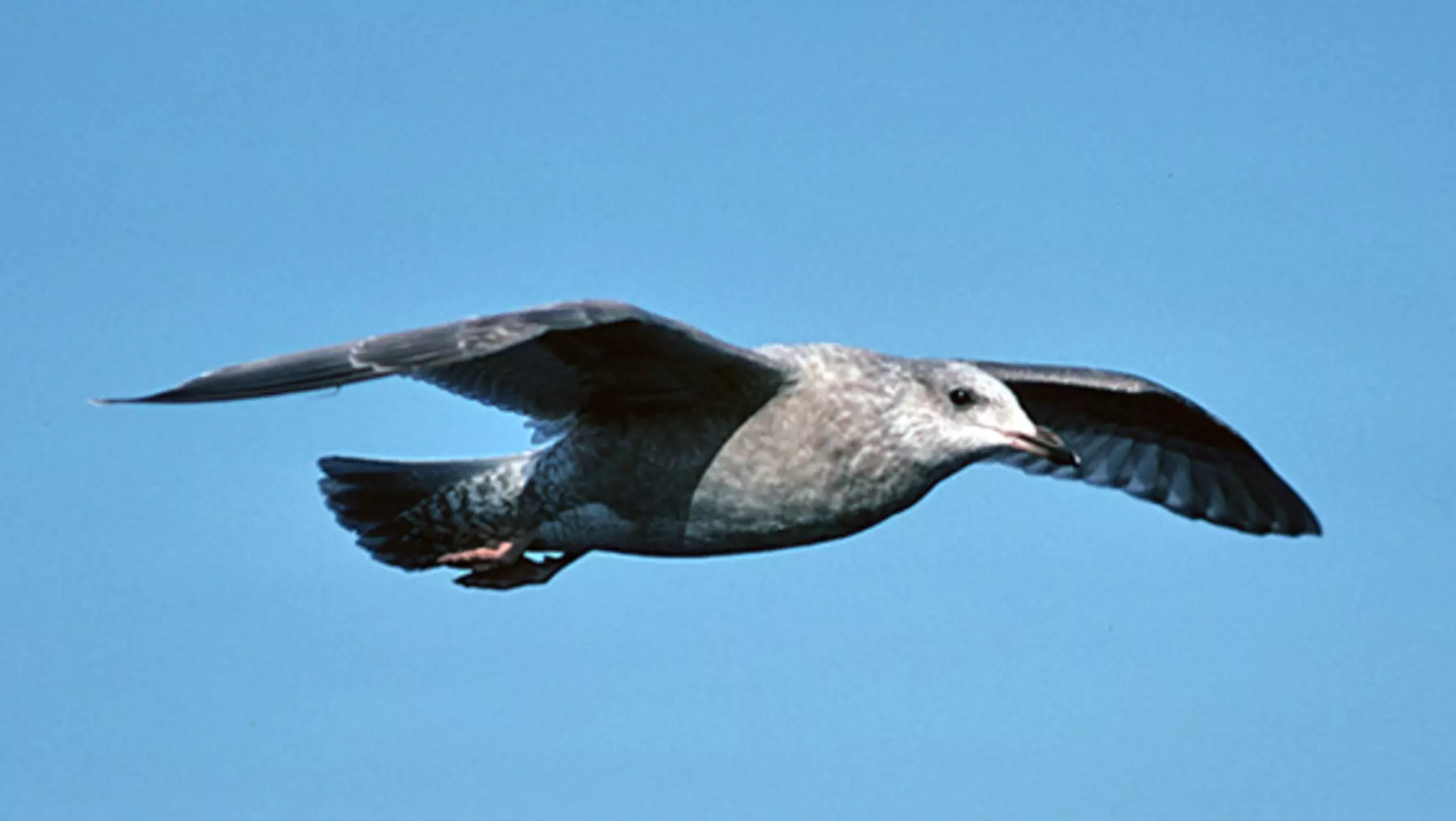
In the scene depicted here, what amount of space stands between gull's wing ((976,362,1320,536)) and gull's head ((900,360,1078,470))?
265 centimetres

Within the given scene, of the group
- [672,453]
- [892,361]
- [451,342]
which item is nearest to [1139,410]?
[892,361]

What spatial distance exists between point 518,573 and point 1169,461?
4.39 m

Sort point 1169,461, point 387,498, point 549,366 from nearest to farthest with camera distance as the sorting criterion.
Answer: point 549,366
point 387,498
point 1169,461

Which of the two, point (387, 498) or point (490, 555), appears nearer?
point (490, 555)

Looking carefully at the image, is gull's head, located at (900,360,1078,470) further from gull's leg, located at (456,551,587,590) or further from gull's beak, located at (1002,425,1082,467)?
gull's leg, located at (456,551,587,590)

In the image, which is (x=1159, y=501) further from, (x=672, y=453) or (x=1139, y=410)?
(x=672, y=453)

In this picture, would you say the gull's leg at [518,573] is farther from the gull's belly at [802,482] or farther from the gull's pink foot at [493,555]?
the gull's belly at [802,482]

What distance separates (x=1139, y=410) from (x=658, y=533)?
375 cm

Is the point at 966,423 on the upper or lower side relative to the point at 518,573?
upper

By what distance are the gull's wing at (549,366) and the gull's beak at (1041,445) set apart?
1.07 m

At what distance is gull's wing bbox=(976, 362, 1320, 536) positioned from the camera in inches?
476

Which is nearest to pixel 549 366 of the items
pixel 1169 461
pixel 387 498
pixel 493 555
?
pixel 493 555

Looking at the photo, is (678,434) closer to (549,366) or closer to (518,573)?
(549,366)

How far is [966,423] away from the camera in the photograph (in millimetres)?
9320
